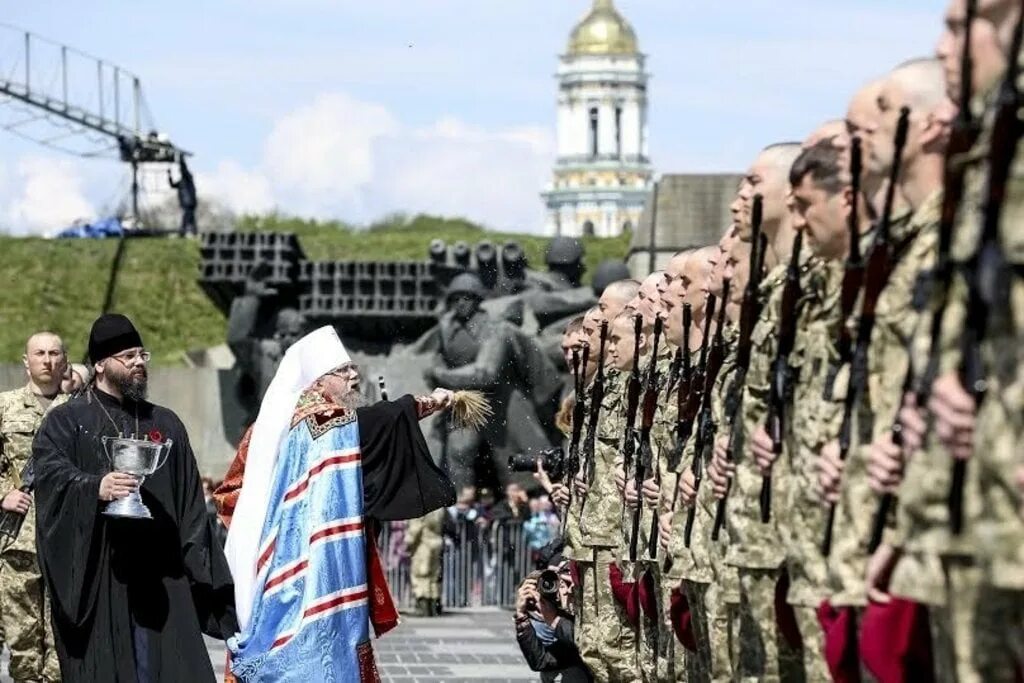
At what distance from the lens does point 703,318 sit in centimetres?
1118

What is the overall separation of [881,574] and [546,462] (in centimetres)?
803

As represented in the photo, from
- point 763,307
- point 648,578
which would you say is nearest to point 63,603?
point 648,578

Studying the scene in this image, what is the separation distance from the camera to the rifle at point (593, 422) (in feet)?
45.3

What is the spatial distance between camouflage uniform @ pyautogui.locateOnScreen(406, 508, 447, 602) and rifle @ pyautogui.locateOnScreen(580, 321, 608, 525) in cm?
1249

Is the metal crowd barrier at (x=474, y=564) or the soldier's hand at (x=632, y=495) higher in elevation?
the soldier's hand at (x=632, y=495)

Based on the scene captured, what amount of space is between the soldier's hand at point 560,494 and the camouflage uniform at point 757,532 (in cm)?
523

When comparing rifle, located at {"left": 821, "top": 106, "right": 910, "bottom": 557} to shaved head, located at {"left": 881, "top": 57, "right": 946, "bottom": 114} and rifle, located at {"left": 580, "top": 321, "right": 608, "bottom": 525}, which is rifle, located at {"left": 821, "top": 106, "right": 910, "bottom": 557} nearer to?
shaved head, located at {"left": 881, "top": 57, "right": 946, "bottom": 114}

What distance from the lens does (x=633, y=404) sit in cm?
1296

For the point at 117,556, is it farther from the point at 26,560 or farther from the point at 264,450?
the point at 26,560

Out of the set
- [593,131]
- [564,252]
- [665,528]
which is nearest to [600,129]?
[593,131]

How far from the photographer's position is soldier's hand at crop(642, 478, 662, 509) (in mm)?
11406

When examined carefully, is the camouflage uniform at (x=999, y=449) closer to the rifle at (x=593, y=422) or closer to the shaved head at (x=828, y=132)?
the shaved head at (x=828, y=132)

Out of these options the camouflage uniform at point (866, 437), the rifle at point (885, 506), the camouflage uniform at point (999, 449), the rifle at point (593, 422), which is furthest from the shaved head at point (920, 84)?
the rifle at point (593, 422)

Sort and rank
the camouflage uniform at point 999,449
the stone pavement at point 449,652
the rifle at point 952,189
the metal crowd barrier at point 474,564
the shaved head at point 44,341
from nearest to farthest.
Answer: the camouflage uniform at point 999,449 < the rifle at point 952,189 < the shaved head at point 44,341 < the stone pavement at point 449,652 < the metal crowd barrier at point 474,564
